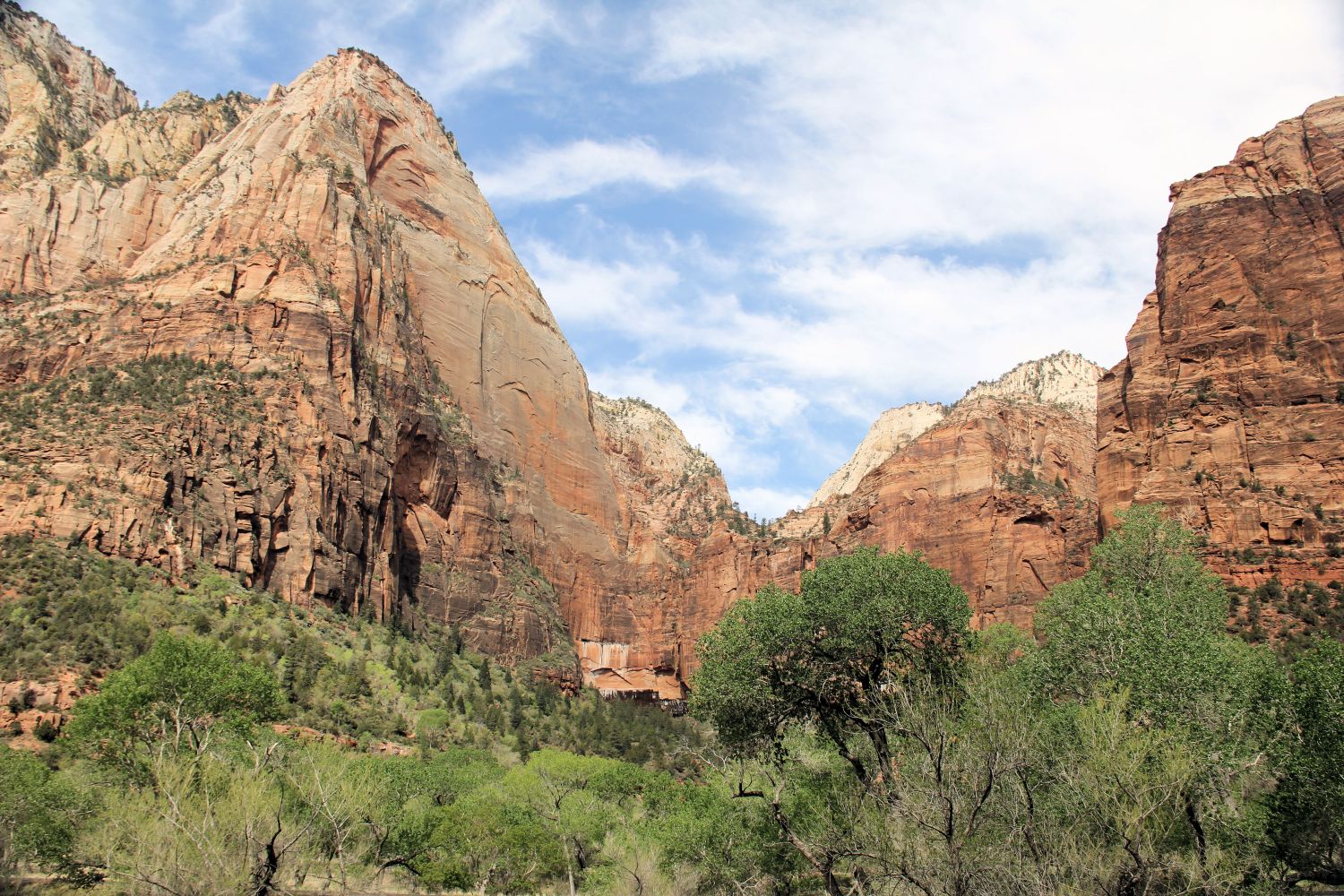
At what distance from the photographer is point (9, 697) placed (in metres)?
38.9

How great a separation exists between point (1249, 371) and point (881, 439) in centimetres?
13183

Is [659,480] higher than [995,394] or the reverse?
the reverse

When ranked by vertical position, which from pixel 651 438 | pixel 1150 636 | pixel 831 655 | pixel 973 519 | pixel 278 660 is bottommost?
pixel 278 660

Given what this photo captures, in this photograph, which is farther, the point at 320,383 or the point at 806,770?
the point at 320,383

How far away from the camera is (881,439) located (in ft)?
619

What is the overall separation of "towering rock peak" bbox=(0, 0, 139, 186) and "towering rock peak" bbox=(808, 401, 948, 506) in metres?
122

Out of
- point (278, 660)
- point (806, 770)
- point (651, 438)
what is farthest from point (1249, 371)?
point (651, 438)

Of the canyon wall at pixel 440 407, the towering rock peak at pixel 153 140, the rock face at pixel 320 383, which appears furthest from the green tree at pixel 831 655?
the towering rock peak at pixel 153 140

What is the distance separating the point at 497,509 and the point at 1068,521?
160 ft

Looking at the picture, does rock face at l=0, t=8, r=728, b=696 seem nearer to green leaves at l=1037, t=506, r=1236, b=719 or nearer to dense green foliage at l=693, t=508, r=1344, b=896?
dense green foliage at l=693, t=508, r=1344, b=896

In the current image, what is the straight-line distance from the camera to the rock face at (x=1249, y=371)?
53.1 meters

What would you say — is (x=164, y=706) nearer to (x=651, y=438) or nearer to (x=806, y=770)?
(x=806, y=770)

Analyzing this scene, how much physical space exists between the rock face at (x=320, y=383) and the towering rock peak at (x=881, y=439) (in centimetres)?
5912

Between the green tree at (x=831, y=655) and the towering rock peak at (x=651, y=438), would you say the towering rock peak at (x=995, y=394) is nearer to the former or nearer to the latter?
the towering rock peak at (x=651, y=438)
